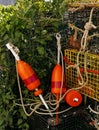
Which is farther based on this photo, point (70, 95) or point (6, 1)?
point (6, 1)

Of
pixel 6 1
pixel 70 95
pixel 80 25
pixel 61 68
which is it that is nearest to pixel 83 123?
pixel 70 95

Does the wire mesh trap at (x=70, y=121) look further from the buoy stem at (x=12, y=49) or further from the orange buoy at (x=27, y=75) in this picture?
the buoy stem at (x=12, y=49)

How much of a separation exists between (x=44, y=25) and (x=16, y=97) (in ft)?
2.65

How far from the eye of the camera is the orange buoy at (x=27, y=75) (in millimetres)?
2566

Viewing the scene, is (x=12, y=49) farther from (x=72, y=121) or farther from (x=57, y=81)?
(x=72, y=121)

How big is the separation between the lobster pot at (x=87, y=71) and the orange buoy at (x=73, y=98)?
0.07m

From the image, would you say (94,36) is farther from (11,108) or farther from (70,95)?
(11,108)

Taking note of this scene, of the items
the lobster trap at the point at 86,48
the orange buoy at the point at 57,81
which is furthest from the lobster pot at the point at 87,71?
the orange buoy at the point at 57,81

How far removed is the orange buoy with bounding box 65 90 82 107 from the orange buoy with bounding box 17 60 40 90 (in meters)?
0.32

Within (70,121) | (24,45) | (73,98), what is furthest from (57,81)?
(24,45)

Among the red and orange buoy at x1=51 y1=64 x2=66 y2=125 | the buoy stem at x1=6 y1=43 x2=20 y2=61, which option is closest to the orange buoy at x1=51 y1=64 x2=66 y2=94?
the red and orange buoy at x1=51 y1=64 x2=66 y2=125

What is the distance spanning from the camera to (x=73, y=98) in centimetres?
261

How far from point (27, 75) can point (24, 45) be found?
0.35 metres

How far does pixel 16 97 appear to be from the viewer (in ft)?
9.53
